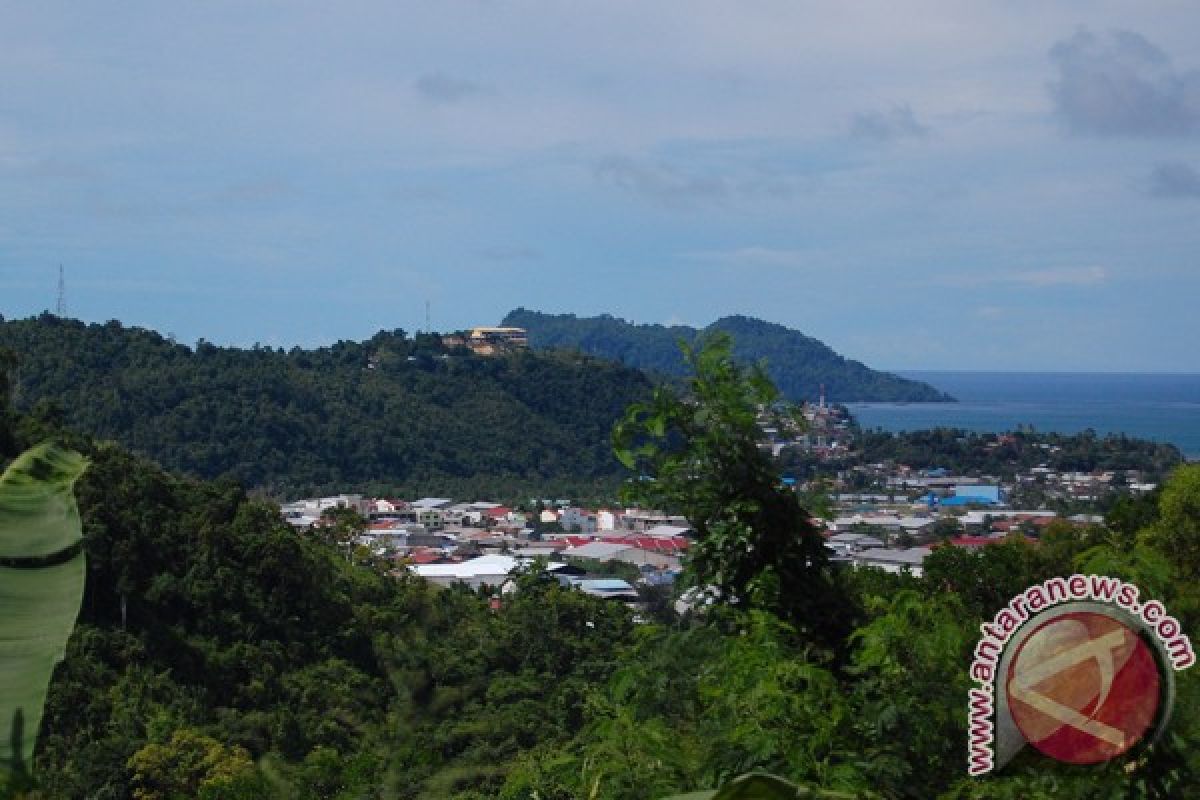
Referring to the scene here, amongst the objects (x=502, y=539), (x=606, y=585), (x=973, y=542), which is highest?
(x=973, y=542)

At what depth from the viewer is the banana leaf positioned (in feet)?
3.37

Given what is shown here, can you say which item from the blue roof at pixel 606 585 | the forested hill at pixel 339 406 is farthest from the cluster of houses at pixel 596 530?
the forested hill at pixel 339 406

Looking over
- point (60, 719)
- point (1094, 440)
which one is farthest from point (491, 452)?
point (60, 719)

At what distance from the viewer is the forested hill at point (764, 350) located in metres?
117

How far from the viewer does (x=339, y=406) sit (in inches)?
2160

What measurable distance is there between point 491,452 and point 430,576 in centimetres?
2935

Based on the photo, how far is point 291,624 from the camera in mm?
17609

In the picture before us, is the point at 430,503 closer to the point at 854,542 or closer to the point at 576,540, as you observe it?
the point at 576,540

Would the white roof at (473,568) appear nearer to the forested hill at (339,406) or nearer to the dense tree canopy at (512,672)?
the dense tree canopy at (512,672)

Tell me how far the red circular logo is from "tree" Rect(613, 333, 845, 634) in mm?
A: 1053

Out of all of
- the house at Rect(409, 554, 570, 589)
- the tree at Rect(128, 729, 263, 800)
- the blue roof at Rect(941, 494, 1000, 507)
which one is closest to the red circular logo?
the tree at Rect(128, 729, 263, 800)

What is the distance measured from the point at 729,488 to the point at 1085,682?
3.97ft

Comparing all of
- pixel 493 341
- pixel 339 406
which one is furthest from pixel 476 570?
pixel 493 341

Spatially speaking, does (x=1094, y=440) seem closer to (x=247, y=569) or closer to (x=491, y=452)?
(x=491, y=452)
